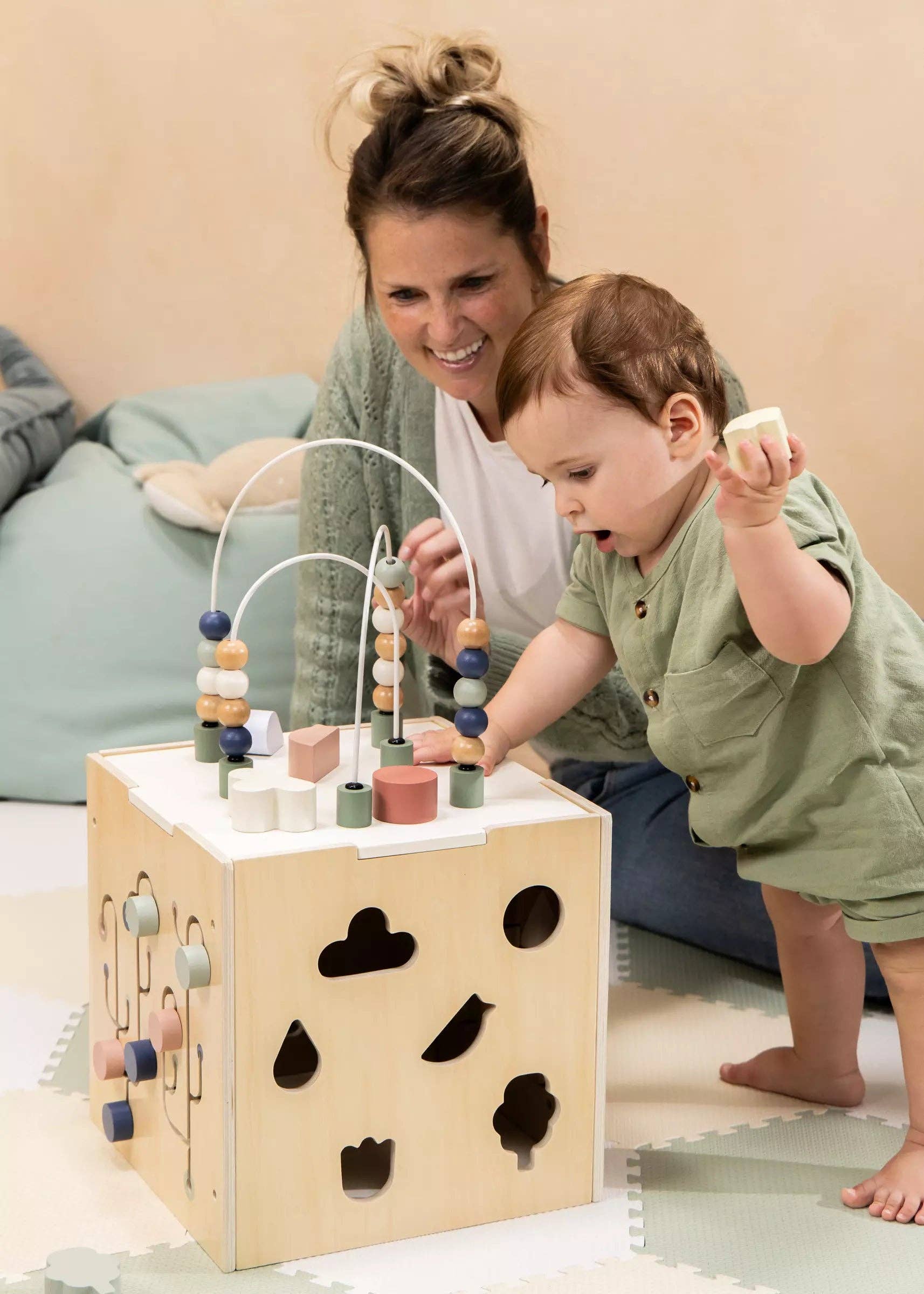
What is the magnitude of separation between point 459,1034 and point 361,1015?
0.12 m

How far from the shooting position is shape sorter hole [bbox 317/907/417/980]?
3.00 ft

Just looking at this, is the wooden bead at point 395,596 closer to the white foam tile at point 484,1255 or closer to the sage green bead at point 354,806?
the sage green bead at point 354,806

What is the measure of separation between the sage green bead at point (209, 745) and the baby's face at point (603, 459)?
285 mm

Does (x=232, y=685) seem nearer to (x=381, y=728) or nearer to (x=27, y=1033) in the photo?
(x=381, y=728)

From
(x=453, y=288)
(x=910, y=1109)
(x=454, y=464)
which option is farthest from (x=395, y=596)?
(x=910, y=1109)

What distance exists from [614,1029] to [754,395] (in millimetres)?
1045

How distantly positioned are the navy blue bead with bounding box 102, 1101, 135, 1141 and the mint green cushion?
2.43 ft

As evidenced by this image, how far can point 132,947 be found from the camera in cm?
94

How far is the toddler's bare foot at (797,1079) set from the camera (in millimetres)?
1062

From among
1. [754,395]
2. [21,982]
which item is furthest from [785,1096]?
[754,395]

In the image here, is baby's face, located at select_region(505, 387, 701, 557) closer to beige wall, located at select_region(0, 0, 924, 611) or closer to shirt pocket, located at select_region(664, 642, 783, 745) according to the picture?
shirt pocket, located at select_region(664, 642, 783, 745)

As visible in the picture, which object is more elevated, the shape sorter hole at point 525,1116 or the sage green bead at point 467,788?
the sage green bead at point 467,788

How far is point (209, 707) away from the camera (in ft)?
3.12

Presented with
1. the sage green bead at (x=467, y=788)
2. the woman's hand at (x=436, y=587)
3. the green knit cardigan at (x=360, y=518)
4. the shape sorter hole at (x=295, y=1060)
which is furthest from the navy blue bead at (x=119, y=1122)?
the green knit cardigan at (x=360, y=518)
